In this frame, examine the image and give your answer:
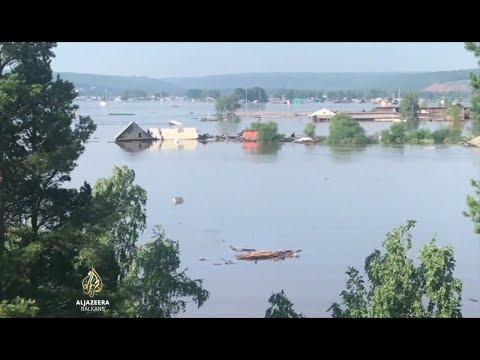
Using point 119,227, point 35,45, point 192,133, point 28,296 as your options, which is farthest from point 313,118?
point 28,296

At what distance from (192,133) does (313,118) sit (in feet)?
2.47

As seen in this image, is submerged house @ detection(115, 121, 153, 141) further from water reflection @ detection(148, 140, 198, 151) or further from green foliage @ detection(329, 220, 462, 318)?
green foliage @ detection(329, 220, 462, 318)

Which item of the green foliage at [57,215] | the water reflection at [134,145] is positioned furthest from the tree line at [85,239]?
the water reflection at [134,145]

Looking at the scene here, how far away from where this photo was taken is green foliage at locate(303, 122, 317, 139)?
436 centimetres

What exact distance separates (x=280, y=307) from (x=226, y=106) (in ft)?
4.22

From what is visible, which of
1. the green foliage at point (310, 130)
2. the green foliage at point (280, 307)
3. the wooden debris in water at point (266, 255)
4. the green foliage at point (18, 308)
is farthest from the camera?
the green foliage at point (310, 130)

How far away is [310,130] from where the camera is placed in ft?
14.5

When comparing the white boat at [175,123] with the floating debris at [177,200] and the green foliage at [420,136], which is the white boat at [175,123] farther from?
the green foliage at [420,136]

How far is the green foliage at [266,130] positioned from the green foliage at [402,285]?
3.45ft

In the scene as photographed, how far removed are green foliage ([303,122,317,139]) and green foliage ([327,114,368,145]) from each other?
0.34ft

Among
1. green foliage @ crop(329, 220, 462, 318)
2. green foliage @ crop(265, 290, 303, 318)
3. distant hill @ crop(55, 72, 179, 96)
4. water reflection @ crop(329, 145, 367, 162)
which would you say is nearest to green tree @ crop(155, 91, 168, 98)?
distant hill @ crop(55, 72, 179, 96)

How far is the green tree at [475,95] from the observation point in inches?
137

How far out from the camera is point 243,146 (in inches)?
167
